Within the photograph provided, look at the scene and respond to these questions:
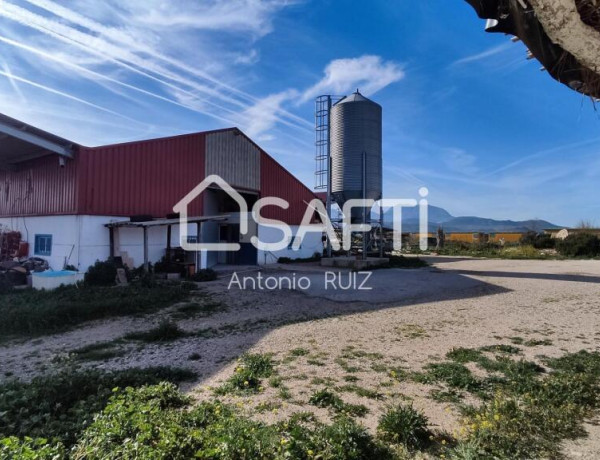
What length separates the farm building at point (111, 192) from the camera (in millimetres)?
13164

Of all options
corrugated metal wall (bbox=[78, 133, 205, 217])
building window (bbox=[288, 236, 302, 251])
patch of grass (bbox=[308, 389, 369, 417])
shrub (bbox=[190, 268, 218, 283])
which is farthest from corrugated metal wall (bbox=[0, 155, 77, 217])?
building window (bbox=[288, 236, 302, 251])

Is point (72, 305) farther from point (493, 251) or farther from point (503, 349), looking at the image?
Result: point (493, 251)

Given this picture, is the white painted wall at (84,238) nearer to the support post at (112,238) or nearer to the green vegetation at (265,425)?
the support post at (112,238)

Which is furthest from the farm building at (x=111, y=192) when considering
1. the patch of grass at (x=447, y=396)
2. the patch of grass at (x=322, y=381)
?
the patch of grass at (x=447, y=396)

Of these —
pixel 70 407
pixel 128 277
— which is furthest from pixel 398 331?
pixel 128 277

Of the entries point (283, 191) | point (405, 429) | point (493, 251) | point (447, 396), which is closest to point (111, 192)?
point (283, 191)

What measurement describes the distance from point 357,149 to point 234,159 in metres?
6.95

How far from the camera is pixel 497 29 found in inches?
97.3

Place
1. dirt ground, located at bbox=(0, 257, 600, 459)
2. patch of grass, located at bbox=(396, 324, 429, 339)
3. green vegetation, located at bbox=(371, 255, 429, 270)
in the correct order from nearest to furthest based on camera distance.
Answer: dirt ground, located at bbox=(0, 257, 600, 459) → patch of grass, located at bbox=(396, 324, 429, 339) → green vegetation, located at bbox=(371, 255, 429, 270)

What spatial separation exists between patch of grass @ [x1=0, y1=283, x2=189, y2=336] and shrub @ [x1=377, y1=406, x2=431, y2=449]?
7.20m

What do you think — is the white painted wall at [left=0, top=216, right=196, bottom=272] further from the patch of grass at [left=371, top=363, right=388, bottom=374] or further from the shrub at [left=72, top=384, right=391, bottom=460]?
the patch of grass at [left=371, top=363, right=388, bottom=374]

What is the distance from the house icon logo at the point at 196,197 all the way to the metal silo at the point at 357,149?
5678mm

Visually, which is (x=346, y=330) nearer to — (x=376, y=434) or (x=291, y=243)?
(x=376, y=434)

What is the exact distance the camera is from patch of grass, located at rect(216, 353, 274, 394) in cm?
431
